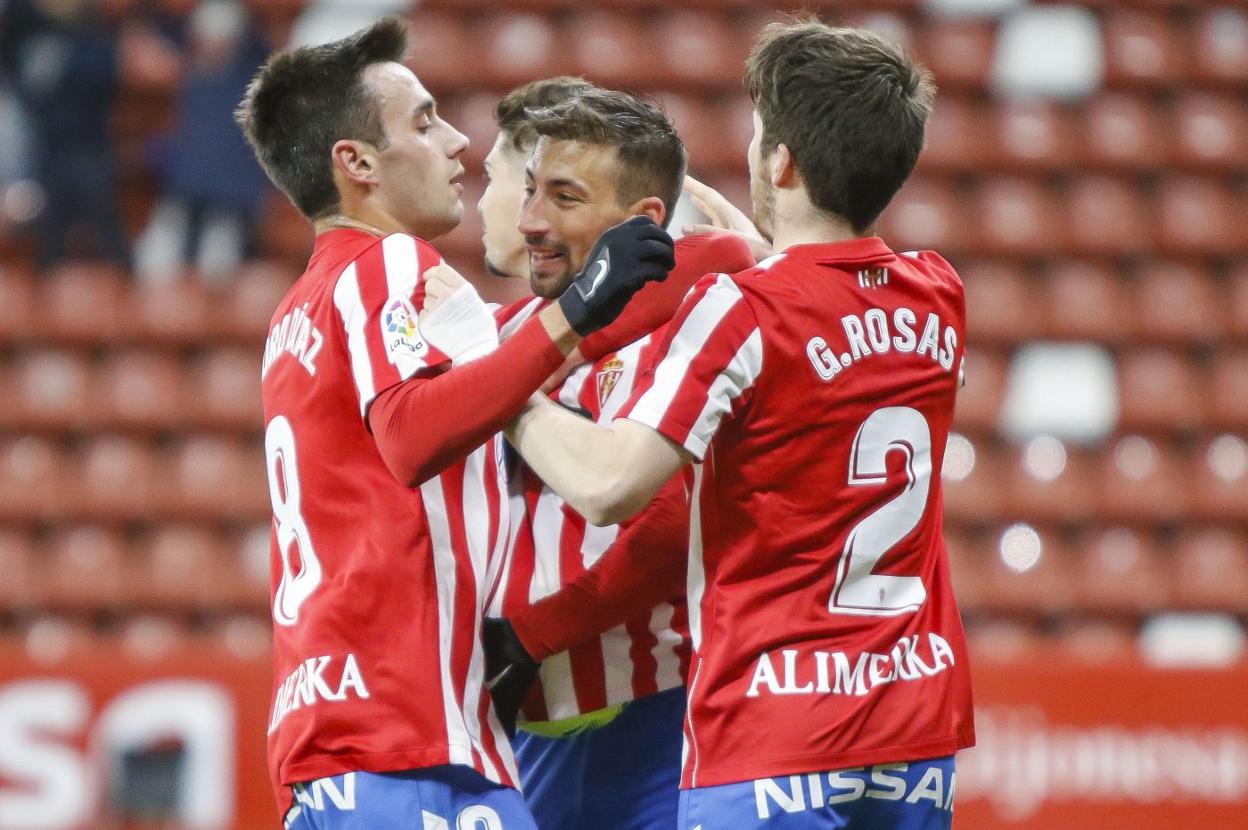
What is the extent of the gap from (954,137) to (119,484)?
3.67 meters

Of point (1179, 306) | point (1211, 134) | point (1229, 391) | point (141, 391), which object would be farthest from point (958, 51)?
point (141, 391)

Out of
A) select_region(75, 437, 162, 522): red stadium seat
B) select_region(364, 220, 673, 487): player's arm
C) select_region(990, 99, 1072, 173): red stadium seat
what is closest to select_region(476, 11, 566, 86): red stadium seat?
select_region(990, 99, 1072, 173): red stadium seat

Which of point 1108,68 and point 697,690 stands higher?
point 1108,68

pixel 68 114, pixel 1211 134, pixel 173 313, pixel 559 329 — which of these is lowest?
pixel 559 329

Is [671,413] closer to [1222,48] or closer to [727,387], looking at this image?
[727,387]

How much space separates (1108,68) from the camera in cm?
707

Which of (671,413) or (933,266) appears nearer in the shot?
(671,413)

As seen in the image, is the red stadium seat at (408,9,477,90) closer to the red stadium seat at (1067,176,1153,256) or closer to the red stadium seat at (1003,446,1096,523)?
the red stadium seat at (1067,176,1153,256)

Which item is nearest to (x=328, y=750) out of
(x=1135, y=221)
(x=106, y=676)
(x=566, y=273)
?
(x=566, y=273)

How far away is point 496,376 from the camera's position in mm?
2227

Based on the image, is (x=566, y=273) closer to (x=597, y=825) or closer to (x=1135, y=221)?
(x=597, y=825)

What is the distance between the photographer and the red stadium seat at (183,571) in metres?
6.16

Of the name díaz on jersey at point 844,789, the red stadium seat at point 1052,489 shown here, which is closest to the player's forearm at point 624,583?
the name díaz on jersey at point 844,789

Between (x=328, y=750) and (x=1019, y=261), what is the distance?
5082 mm
